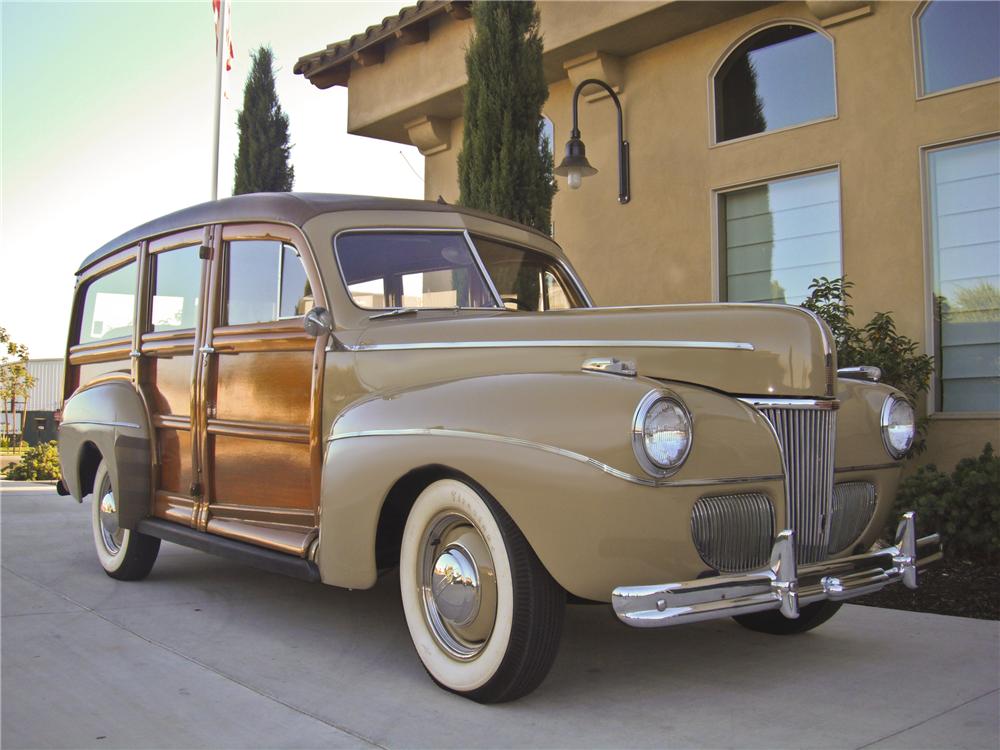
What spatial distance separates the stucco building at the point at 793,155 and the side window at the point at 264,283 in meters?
4.32

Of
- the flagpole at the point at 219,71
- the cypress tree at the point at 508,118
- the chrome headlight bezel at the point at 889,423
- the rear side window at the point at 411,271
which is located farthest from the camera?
the flagpole at the point at 219,71

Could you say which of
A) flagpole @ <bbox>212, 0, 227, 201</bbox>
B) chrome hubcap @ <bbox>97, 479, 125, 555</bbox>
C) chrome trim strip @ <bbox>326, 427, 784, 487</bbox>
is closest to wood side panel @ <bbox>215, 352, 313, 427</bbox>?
chrome trim strip @ <bbox>326, 427, 784, 487</bbox>

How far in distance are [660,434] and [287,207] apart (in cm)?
213

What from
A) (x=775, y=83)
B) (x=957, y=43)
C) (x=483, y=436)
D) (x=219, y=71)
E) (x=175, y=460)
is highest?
(x=219, y=71)

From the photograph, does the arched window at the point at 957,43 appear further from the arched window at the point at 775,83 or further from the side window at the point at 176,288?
the side window at the point at 176,288

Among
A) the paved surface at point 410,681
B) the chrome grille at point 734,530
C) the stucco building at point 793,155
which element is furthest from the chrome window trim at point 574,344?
the stucco building at point 793,155

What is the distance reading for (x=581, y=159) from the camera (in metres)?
7.45

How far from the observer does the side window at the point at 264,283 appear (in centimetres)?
386

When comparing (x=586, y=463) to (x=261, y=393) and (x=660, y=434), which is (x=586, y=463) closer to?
(x=660, y=434)

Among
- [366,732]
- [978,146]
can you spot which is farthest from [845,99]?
[366,732]

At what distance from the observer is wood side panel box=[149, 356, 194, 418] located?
14.3ft

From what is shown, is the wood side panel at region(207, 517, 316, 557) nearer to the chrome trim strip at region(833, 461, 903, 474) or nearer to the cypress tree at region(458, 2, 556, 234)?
the chrome trim strip at region(833, 461, 903, 474)

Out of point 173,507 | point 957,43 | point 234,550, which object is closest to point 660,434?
point 234,550

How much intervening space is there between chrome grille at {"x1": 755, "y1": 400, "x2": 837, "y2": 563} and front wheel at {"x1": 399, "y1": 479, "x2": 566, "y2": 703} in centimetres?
80
